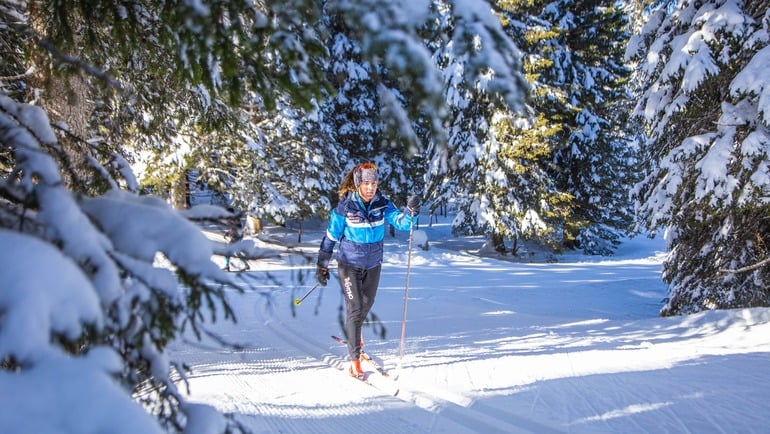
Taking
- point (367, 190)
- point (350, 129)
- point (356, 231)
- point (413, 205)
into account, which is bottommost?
point (356, 231)

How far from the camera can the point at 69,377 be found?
2.90ft

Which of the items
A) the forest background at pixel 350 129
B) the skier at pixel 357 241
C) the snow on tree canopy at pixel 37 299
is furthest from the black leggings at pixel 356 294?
the snow on tree canopy at pixel 37 299

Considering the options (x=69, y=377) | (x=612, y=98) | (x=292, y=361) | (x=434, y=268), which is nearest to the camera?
(x=69, y=377)

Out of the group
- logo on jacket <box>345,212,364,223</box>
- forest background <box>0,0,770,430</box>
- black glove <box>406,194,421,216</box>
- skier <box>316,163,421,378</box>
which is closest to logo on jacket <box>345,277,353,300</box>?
skier <box>316,163,421,378</box>

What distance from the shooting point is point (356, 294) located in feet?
15.8

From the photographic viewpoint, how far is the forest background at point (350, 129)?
133 cm

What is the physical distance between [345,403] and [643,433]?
237 cm

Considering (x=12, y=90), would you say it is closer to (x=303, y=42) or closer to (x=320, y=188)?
(x=303, y=42)

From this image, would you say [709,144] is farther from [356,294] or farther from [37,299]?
[37,299]

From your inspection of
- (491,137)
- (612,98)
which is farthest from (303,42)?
(612,98)

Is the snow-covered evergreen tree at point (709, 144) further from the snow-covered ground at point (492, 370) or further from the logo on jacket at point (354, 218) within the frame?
the logo on jacket at point (354, 218)

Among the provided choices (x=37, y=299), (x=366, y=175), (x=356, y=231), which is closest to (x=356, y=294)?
Answer: (x=356, y=231)

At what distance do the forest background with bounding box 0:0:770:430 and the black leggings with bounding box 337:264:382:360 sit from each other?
5.94 feet

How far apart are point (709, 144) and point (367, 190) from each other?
6.35 m
